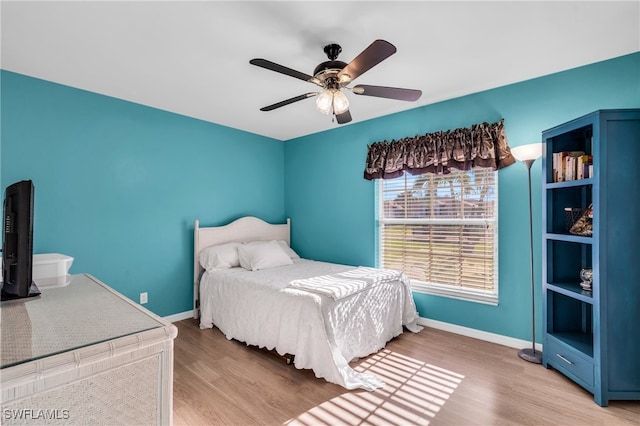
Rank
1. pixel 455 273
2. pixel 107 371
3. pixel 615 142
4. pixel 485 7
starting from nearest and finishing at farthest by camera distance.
Result: pixel 107 371 → pixel 485 7 → pixel 615 142 → pixel 455 273

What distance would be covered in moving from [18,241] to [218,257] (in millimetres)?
2331

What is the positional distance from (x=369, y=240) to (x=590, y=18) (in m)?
2.67

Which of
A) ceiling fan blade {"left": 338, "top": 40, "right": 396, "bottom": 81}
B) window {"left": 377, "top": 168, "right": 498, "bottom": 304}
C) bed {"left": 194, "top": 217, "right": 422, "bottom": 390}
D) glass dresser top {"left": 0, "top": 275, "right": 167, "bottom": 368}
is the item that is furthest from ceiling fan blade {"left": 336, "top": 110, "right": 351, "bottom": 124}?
glass dresser top {"left": 0, "top": 275, "right": 167, "bottom": 368}

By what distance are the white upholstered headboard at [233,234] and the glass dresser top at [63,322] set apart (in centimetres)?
218

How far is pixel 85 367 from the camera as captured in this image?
2.66 feet

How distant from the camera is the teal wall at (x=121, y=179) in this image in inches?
102

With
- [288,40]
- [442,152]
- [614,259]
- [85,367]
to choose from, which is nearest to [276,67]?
[288,40]

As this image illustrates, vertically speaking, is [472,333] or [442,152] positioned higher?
[442,152]

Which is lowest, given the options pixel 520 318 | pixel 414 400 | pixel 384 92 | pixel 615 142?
pixel 414 400

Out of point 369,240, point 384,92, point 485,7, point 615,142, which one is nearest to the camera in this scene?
point 485,7

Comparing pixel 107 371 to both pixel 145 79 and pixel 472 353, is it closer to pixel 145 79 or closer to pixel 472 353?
pixel 145 79

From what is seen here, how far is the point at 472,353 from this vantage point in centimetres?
266

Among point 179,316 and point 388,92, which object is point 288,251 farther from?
point 388,92

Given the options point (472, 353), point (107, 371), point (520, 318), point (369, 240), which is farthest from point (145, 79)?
point (520, 318)
